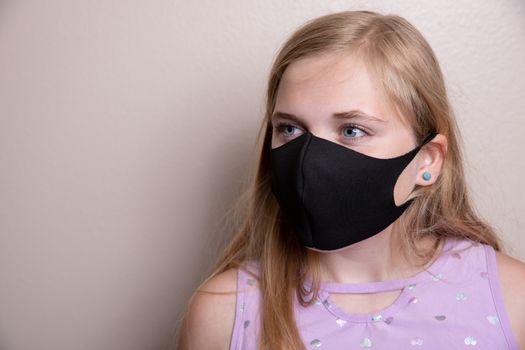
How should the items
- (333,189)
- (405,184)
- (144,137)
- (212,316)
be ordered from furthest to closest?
(144,137)
(212,316)
(405,184)
(333,189)

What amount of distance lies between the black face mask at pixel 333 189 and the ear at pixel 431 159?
3.7 inches

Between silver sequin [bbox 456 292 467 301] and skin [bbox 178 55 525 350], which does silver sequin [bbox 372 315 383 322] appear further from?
silver sequin [bbox 456 292 467 301]

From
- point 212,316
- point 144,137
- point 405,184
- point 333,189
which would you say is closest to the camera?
point 333,189

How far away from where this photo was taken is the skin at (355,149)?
1.31 m

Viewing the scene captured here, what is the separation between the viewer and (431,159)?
1481 mm

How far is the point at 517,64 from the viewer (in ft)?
6.13

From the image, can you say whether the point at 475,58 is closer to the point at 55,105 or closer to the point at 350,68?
the point at 350,68

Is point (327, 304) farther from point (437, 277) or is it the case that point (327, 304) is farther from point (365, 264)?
point (437, 277)

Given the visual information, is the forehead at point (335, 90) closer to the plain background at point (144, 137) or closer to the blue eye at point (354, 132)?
the blue eye at point (354, 132)

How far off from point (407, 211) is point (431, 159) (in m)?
0.17

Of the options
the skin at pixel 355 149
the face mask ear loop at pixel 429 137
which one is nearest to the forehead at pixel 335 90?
the skin at pixel 355 149

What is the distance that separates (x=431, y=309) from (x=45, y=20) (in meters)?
1.40

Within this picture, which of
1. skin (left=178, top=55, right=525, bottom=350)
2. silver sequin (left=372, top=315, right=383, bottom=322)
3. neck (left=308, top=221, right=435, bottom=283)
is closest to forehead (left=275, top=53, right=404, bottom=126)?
skin (left=178, top=55, right=525, bottom=350)

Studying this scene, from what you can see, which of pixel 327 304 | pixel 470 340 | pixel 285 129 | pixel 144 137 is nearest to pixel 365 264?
pixel 327 304
